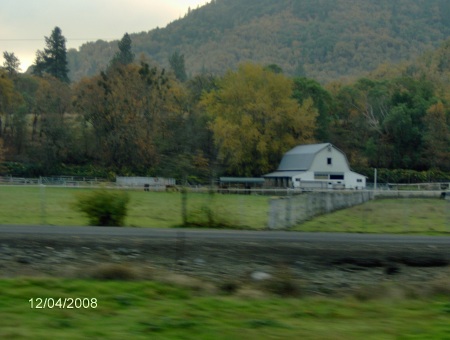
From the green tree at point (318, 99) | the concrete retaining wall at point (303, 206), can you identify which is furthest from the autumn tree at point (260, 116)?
the concrete retaining wall at point (303, 206)

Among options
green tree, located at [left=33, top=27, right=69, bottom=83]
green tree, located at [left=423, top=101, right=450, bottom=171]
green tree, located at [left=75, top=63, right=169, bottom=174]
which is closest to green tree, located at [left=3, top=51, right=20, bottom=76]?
green tree, located at [left=33, top=27, right=69, bottom=83]

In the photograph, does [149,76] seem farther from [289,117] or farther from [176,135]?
[176,135]

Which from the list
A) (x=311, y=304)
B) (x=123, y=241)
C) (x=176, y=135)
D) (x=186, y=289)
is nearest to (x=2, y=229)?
(x=123, y=241)

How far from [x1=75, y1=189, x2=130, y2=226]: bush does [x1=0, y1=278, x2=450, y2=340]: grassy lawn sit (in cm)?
1425

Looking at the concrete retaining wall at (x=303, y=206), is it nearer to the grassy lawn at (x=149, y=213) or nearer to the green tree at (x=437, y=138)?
the grassy lawn at (x=149, y=213)

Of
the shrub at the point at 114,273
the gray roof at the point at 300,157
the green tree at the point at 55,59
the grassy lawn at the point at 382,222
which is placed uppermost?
the green tree at the point at 55,59

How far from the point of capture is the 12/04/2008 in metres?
10.6

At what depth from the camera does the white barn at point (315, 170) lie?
7688 cm

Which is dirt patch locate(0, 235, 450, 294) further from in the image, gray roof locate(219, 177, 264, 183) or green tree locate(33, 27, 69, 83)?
green tree locate(33, 27, 69, 83)

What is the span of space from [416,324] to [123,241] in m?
11.1

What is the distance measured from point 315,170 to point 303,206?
46420 mm

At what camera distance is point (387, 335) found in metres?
9.55

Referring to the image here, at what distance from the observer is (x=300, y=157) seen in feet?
259

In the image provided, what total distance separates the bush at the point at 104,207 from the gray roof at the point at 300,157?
167 feet
